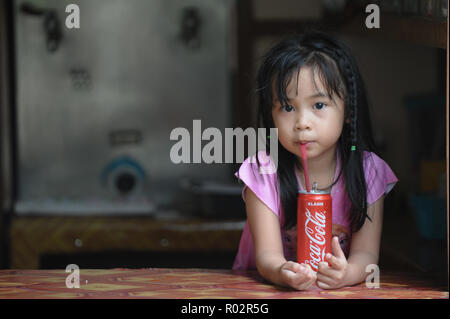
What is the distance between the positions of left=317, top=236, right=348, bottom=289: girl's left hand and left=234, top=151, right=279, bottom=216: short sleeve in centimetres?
18

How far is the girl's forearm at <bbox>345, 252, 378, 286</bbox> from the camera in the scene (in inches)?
39.7

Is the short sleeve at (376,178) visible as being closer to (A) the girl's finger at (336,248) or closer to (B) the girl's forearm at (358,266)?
(B) the girl's forearm at (358,266)

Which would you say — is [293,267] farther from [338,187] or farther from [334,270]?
[338,187]

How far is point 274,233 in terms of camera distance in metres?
1.10

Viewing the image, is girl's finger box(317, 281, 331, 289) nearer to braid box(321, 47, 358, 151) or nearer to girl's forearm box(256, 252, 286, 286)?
girl's forearm box(256, 252, 286, 286)

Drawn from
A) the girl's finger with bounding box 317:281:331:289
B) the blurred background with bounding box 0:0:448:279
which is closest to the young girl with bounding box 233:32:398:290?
the girl's finger with bounding box 317:281:331:289

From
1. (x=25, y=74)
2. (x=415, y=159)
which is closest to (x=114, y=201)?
(x=25, y=74)

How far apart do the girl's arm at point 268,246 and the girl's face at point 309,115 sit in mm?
140

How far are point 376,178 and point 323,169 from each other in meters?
0.10

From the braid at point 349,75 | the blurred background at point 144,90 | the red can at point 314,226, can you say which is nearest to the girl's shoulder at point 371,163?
the braid at point 349,75

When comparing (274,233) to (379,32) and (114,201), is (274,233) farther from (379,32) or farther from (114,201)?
(114,201)

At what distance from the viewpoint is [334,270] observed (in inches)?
→ 37.4

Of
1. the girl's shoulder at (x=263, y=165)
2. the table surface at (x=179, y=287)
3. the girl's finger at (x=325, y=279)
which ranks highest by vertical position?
the girl's shoulder at (x=263, y=165)

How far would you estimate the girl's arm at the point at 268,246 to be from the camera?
948 mm
